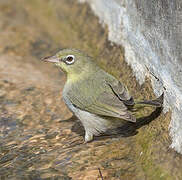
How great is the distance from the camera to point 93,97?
16.4 feet

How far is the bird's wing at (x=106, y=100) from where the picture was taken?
15.2ft

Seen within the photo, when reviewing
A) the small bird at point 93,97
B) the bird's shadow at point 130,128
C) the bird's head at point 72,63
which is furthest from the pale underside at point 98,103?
the bird's head at point 72,63

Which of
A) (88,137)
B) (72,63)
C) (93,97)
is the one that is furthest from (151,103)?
(72,63)

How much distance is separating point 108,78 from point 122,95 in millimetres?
511

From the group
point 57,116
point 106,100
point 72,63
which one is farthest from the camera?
point 57,116

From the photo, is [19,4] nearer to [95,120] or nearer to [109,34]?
[109,34]

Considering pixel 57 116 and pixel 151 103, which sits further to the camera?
pixel 57 116

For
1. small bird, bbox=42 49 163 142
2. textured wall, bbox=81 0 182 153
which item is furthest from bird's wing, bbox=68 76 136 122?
textured wall, bbox=81 0 182 153

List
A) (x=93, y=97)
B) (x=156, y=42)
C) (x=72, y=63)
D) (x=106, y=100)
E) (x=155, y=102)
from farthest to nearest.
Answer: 1. (x=72, y=63)
2. (x=93, y=97)
3. (x=106, y=100)
4. (x=156, y=42)
5. (x=155, y=102)

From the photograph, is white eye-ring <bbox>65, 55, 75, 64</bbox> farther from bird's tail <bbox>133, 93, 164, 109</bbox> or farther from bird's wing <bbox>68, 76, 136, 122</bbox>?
bird's tail <bbox>133, 93, 164, 109</bbox>

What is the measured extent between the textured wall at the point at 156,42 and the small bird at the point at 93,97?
33 cm

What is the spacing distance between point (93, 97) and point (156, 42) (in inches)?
39.5

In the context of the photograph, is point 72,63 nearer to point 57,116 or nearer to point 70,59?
point 70,59

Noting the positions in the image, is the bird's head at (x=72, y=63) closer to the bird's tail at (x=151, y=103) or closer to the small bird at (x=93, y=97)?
the small bird at (x=93, y=97)
